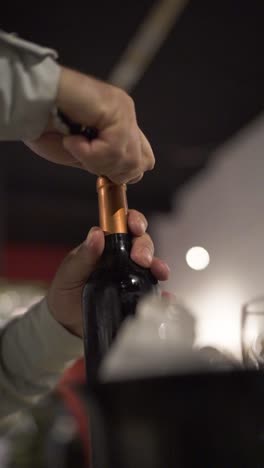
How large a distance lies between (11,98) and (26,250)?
3.89 metres

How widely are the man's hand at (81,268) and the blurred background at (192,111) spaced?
0.07m

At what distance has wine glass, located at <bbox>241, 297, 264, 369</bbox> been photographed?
39cm

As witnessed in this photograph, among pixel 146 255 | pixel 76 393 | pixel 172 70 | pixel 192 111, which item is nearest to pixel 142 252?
pixel 146 255

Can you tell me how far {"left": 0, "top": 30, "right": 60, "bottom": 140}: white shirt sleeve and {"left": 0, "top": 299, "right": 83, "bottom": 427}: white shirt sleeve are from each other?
1.15 ft

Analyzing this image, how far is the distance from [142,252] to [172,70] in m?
1.58

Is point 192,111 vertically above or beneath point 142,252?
above

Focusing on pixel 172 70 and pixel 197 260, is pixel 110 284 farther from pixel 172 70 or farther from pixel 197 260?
Result: pixel 172 70

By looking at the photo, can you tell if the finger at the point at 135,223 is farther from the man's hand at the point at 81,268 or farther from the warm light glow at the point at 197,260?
the warm light glow at the point at 197,260

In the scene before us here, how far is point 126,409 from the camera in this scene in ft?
0.89

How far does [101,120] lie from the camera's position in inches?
14.1

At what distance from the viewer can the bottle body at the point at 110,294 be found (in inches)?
17.5

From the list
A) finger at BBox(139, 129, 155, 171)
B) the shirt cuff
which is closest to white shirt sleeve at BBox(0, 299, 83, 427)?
the shirt cuff

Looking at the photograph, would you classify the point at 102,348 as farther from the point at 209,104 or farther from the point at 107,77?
the point at 209,104

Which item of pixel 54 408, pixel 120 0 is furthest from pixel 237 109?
pixel 54 408
